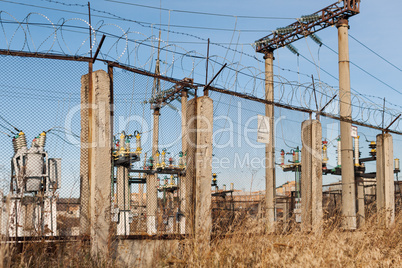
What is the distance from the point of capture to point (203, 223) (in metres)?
7.29

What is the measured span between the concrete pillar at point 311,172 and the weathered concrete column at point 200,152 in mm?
3077

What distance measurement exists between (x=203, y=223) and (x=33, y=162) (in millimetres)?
2983

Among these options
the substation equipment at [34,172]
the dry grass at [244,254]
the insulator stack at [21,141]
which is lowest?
the dry grass at [244,254]

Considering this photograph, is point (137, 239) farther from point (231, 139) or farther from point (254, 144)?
point (254, 144)

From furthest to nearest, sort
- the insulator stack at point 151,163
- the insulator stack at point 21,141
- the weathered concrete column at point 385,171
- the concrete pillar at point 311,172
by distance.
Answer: the insulator stack at point 151,163
the weathered concrete column at point 385,171
the concrete pillar at point 311,172
the insulator stack at point 21,141

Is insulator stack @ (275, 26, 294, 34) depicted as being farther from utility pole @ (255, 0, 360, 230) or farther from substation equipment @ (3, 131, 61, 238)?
substation equipment @ (3, 131, 61, 238)

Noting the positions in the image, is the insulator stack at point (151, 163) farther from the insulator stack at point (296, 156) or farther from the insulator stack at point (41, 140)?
the insulator stack at point (41, 140)

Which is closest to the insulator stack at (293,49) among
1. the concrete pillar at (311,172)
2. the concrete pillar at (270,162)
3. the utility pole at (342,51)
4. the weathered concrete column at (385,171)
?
the utility pole at (342,51)

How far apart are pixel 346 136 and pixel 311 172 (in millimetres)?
5075

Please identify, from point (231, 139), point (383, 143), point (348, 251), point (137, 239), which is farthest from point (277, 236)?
point (383, 143)

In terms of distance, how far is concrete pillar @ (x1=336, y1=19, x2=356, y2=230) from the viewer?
13750mm

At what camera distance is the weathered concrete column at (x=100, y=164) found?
636 centimetres

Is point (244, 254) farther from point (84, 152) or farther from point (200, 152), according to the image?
point (84, 152)

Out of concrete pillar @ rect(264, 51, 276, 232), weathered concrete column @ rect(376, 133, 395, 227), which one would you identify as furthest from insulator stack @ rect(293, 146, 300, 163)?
weathered concrete column @ rect(376, 133, 395, 227)
